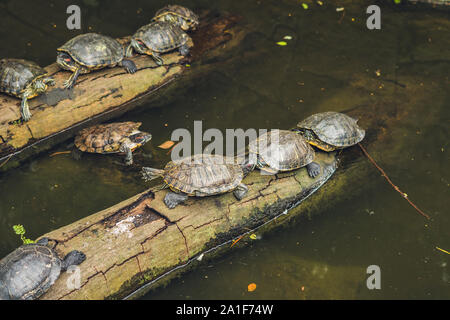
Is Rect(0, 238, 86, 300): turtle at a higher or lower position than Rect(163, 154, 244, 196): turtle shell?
lower

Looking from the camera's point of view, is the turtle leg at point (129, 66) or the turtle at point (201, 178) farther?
the turtle leg at point (129, 66)

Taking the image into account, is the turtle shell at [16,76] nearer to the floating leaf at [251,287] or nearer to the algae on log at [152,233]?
the algae on log at [152,233]

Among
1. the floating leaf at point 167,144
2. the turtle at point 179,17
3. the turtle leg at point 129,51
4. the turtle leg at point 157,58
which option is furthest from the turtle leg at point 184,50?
the floating leaf at point 167,144

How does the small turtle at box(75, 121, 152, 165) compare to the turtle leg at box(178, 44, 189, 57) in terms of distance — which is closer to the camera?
the small turtle at box(75, 121, 152, 165)

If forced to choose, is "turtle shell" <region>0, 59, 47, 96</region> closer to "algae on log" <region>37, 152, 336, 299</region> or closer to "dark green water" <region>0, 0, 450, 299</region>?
"dark green water" <region>0, 0, 450, 299</region>

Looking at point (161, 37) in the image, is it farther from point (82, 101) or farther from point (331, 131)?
point (331, 131)

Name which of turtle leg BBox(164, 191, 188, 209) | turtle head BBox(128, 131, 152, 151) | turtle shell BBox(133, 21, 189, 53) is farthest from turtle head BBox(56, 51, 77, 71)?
turtle leg BBox(164, 191, 188, 209)

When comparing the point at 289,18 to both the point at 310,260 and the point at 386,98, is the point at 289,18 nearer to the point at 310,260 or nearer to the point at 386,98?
the point at 386,98
